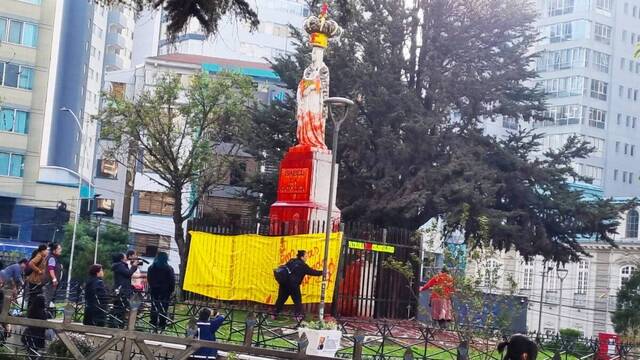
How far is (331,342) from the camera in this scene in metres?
18.0

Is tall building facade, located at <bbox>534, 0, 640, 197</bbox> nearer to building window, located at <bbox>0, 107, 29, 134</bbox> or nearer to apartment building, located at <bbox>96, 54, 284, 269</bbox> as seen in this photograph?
apartment building, located at <bbox>96, 54, 284, 269</bbox>

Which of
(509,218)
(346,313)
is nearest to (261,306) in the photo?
(346,313)

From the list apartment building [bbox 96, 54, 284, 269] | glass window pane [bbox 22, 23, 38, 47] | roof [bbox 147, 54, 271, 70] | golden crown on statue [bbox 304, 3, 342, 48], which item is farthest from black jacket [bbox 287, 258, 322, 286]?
roof [bbox 147, 54, 271, 70]

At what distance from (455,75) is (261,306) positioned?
16269mm

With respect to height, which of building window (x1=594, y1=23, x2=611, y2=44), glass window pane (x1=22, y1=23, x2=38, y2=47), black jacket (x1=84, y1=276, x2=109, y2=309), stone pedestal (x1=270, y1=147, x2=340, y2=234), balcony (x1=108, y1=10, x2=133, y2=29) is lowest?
black jacket (x1=84, y1=276, x2=109, y2=309)

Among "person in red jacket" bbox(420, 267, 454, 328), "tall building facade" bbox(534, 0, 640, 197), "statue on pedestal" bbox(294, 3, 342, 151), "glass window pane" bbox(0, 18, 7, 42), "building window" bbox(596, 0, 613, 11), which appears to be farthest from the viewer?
"tall building facade" bbox(534, 0, 640, 197)

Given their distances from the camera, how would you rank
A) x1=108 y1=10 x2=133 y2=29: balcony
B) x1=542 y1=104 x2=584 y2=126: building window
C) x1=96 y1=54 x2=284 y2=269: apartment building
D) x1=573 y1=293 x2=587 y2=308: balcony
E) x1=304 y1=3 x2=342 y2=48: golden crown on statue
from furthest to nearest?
x1=542 y1=104 x2=584 y2=126: building window, x1=108 y1=10 x2=133 y2=29: balcony, x1=573 y1=293 x2=587 y2=308: balcony, x1=96 y1=54 x2=284 y2=269: apartment building, x1=304 y1=3 x2=342 y2=48: golden crown on statue

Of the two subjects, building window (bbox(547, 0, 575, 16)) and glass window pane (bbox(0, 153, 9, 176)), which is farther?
building window (bbox(547, 0, 575, 16))

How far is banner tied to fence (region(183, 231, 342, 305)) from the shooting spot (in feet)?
80.5

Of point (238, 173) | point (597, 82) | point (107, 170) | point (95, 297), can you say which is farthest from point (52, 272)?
point (597, 82)

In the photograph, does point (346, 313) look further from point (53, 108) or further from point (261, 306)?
point (53, 108)

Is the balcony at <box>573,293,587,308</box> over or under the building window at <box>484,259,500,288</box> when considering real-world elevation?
under

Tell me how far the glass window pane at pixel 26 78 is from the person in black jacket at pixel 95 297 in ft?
128

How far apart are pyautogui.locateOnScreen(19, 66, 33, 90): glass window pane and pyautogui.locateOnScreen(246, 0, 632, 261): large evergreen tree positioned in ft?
64.4
